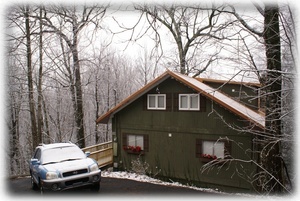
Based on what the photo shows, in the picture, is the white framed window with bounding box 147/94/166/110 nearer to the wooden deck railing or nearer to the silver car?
the wooden deck railing

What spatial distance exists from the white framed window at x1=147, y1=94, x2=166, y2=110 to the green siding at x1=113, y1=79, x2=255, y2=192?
0.28 meters

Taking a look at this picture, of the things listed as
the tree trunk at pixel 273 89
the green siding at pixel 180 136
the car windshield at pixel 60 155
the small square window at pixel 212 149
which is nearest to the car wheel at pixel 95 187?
the car windshield at pixel 60 155

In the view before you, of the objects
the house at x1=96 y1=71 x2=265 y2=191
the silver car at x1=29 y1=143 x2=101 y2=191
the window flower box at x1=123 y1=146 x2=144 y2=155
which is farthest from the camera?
the window flower box at x1=123 y1=146 x2=144 y2=155

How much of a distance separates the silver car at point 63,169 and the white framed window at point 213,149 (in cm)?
647

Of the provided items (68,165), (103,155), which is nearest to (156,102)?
(103,155)

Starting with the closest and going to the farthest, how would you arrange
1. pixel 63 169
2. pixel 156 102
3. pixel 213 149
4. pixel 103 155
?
1. pixel 63 169
2. pixel 213 149
3. pixel 156 102
4. pixel 103 155

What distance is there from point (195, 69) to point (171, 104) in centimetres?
839

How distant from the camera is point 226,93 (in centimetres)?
1587

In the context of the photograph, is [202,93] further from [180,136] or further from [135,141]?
[135,141]

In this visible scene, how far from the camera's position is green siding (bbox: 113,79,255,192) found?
12.7 m

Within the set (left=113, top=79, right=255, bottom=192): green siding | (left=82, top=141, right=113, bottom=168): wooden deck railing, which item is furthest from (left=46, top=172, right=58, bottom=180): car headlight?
(left=113, top=79, right=255, bottom=192): green siding

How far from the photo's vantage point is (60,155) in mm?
9281

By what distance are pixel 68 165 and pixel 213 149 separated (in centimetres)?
749

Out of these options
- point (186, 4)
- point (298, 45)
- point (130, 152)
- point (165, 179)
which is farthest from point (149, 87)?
point (298, 45)
